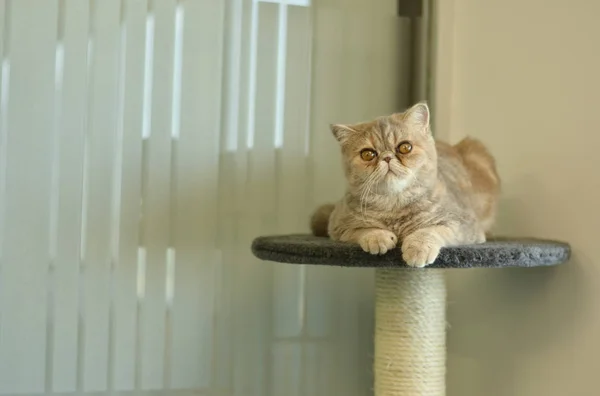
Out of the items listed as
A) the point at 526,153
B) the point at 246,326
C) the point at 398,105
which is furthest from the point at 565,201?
the point at 246,326

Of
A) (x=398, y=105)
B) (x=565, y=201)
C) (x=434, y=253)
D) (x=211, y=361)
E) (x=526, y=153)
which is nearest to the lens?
(x=434, y=253)

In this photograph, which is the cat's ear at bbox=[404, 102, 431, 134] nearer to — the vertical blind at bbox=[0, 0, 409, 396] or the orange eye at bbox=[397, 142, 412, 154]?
the orange eye at bbox=[397, 142, 412, 154]

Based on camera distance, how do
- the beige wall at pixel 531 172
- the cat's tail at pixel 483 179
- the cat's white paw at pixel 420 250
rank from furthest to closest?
the cat's tail at pixel 483 179, the beige wall at pixel 531 172, the cat's white paw at pixel 420 250

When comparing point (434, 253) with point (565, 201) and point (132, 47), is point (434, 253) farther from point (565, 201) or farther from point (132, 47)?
point (132, 47)

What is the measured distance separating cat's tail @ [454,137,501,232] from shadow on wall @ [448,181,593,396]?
3.5 inches

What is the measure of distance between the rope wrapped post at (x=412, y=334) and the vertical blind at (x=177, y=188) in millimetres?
336

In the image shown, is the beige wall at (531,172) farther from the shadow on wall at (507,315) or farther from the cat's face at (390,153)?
the cat's face at (390,153)

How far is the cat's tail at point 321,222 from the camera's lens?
1.49m

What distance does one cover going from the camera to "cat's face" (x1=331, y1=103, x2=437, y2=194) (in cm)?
121

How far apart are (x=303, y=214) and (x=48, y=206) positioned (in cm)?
59

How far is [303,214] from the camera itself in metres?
1.70

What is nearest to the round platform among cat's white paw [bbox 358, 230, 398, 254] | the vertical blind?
cat's white paw [bbox 358, 230, 398, 254]

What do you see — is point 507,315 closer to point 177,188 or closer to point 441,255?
point 441,255

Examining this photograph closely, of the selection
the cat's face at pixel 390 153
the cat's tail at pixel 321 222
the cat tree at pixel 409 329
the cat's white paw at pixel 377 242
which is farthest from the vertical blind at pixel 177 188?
the cat's white paw at pixel 377 242
